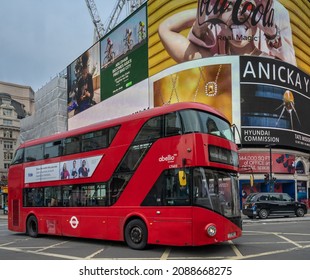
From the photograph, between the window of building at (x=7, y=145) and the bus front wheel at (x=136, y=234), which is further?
the window of building at (x=7, y=145)

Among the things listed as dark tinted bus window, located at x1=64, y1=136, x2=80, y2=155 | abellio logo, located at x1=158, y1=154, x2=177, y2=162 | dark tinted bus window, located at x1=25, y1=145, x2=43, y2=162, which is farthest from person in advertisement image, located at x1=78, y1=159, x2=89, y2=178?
abellio logo, located at x1=158, y1=154, x2=177, y2=162

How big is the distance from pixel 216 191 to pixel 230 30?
38966 mm

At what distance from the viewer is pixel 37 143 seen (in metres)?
17.2

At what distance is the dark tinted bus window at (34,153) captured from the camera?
55.7 ft

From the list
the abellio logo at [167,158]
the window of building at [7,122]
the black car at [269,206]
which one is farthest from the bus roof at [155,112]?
the window of building at [7,122]

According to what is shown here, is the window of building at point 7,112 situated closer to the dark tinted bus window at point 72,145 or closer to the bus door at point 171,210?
the dark tinted bus window at point 72,145

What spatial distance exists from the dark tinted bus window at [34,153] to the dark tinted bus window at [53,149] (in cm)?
44

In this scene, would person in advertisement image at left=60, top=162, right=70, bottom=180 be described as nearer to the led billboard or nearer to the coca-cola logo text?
the led billboard

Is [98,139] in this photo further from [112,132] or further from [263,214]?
[263,214]

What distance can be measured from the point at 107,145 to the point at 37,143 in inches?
192

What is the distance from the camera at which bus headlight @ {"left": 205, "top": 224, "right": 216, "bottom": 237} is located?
10.9 meters

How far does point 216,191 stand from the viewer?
11422 mm

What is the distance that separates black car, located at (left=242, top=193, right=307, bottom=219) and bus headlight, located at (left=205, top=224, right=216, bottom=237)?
638 inches

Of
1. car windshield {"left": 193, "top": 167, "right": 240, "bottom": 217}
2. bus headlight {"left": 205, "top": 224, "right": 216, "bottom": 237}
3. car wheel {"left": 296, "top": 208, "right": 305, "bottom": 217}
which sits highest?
car windshield {"left": 193, "top": 167, "right": 240, "bottom": 217}
